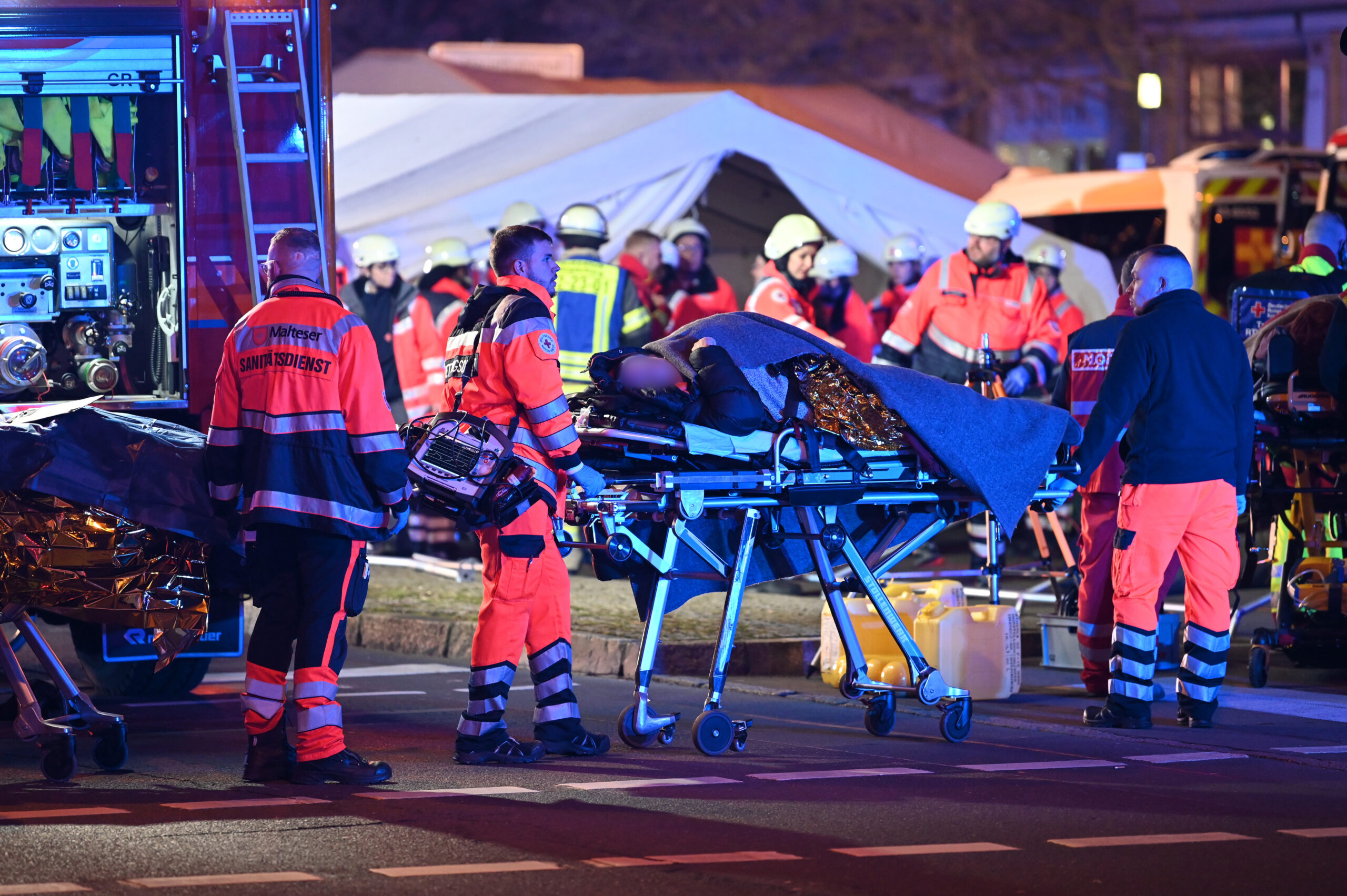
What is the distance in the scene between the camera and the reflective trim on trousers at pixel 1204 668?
848 cm

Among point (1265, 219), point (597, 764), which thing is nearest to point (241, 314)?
point (597, 764)

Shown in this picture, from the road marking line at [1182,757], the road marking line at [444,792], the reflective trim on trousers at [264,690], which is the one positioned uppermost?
the reflective trim on trousers at [264,690]

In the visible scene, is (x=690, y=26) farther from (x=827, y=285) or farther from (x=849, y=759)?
(x=849, y=759)

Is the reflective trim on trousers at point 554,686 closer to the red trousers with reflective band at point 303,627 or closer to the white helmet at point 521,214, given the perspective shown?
the red trousers with reflective band at point 303,627

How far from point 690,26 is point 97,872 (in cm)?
2917

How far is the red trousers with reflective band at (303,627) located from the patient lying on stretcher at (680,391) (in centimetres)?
117

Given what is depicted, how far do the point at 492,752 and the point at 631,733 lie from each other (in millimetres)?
536

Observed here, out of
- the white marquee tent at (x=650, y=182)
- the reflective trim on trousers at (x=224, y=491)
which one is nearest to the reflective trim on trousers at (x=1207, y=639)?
the reflective trim on trousers at (x=224, y=491)

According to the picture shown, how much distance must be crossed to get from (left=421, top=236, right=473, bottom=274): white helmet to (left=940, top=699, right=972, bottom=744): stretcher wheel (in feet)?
24.3

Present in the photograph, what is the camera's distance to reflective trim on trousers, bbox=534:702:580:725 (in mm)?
7793

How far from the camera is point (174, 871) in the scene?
230 inches

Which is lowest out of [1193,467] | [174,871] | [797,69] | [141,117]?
[174,871]

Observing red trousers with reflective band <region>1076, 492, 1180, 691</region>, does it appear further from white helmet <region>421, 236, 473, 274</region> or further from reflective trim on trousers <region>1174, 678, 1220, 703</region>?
white helmet <region>421, 236, 473, 274</region>

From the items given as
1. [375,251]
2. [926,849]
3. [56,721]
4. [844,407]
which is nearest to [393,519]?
[56,721]
